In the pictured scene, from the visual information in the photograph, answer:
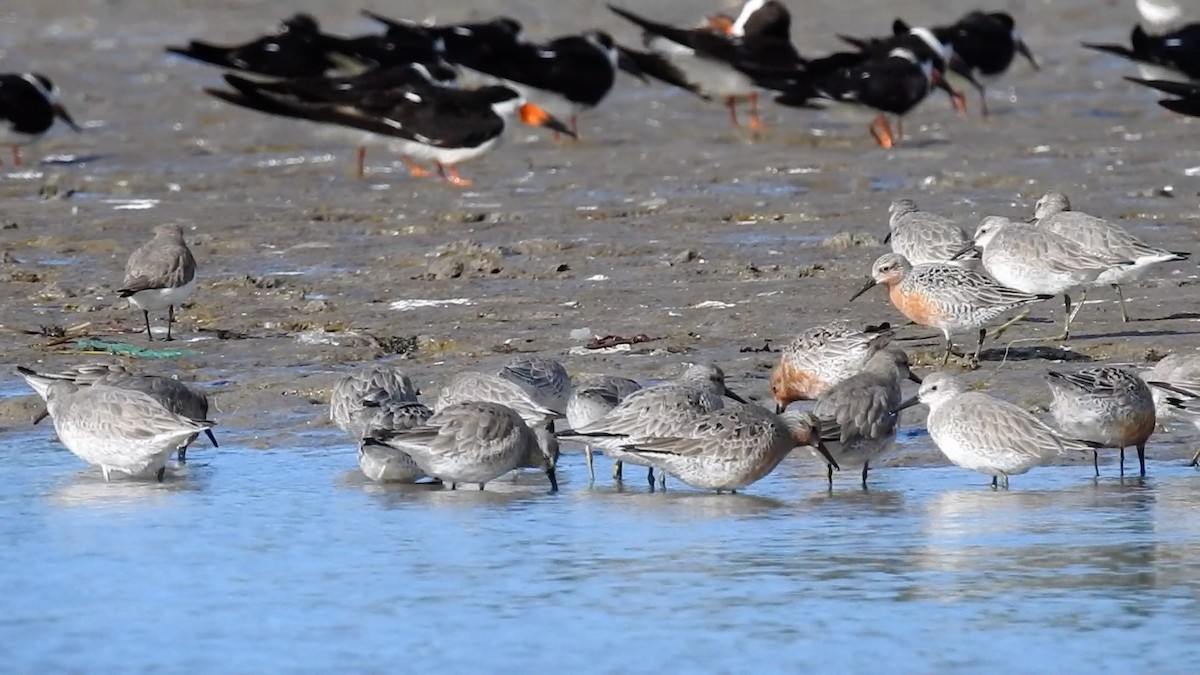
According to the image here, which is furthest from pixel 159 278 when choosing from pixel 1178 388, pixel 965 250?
pixel 1178 388

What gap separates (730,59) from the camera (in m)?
23.1

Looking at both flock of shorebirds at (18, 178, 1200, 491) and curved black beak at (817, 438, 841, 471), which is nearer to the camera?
flock of shorebirds at (18, 178, 1200, 491)

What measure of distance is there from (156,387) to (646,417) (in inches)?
97.2

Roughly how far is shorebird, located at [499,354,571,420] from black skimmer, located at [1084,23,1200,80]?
13.2 meters

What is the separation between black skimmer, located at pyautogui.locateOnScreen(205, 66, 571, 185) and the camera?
1966 centimetres

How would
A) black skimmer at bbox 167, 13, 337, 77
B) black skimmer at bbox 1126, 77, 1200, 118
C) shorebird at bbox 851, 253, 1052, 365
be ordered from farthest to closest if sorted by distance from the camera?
black skimmer at bbox 167, 13, 337, 77, black skimmer at bbox 1126, 77, 1200, 118, shorebird at bbox 851, 253, 1052, 365

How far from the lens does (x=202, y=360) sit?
12.4 m

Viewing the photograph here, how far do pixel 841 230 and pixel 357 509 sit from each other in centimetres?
735

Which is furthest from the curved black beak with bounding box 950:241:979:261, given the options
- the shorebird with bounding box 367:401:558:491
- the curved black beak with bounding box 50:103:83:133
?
the curved black beak with bounding box 50:103:83:133

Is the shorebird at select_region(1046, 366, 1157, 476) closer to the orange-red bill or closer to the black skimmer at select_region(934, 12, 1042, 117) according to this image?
the orange-red bill

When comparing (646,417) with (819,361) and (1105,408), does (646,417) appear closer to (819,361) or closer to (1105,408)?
(819,361)

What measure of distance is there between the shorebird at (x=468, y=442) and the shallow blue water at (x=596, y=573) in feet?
0.52

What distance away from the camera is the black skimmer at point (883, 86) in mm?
21141

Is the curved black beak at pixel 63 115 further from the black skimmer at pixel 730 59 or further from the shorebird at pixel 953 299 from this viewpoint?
the shorebird at pixel 953 299
